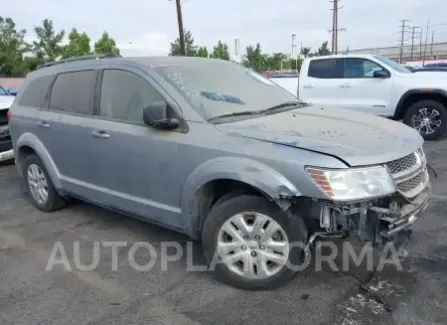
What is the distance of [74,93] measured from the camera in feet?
14.6

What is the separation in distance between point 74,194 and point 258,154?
2441 mm

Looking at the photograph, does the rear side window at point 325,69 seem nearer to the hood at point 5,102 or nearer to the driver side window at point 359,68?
the driver side window at point 359,68

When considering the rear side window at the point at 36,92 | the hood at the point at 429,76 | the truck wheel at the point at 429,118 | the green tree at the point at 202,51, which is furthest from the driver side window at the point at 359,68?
the green tree at the point at 202,51

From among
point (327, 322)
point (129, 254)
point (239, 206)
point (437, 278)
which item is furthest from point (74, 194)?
point (437, 278)

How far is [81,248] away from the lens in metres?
4.09

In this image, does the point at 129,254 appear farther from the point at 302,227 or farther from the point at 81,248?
the point at 302,227

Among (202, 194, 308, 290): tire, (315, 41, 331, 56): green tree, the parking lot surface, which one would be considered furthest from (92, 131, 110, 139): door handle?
(315, 41, 331, 56): green tree

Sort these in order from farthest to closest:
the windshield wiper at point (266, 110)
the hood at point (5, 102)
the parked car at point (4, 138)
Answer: the hood at point (5, 102) < the parked car at point (4, 138) < the windshield wiper at point (266, 110)

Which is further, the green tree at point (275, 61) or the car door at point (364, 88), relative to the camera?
the green tree at point (275, 61)

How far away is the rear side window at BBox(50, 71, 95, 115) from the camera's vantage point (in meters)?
4.26

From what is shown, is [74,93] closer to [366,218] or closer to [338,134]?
[338,134]

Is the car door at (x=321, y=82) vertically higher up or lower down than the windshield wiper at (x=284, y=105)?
lower down

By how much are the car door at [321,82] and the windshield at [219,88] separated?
570 cm

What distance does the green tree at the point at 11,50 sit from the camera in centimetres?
3488
